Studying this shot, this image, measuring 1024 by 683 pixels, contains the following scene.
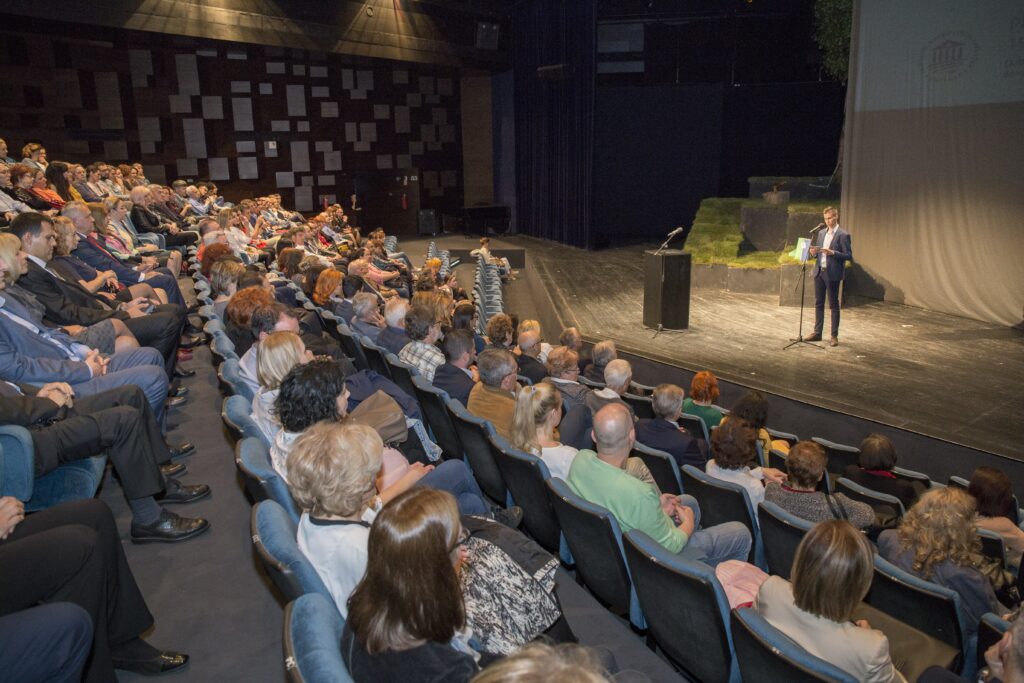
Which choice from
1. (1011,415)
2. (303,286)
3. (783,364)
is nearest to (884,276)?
(783,364)

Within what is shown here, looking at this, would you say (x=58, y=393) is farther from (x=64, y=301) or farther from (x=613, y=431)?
(x=613, y=431)

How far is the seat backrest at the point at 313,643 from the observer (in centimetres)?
137

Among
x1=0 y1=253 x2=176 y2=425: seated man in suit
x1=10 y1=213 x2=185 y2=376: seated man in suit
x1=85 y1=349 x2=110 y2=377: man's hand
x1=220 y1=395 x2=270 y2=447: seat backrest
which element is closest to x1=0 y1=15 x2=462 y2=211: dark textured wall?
x1=10 y1=213 x2=185 y2=376: seated man in suit

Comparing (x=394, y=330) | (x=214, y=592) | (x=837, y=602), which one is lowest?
(x=214, y=592)

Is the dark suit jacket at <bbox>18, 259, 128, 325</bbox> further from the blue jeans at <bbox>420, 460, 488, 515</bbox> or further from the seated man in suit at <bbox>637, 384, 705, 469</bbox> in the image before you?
the seated man in suit at <bbox>637, 384, 705, 469</bbox>

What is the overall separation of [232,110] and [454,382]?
38.3ft

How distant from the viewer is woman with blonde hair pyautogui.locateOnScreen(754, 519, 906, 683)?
1.80 metres

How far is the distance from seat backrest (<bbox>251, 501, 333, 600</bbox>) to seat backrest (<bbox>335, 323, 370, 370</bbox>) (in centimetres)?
285

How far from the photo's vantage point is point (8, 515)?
2.05 m

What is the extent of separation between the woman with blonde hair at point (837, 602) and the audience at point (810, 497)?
1083 millimetres

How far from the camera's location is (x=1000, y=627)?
6.75 ft

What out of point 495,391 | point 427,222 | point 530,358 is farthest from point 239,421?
point 427,222

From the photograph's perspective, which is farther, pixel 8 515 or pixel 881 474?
pixel 881 474

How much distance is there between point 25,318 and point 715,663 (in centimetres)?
320
